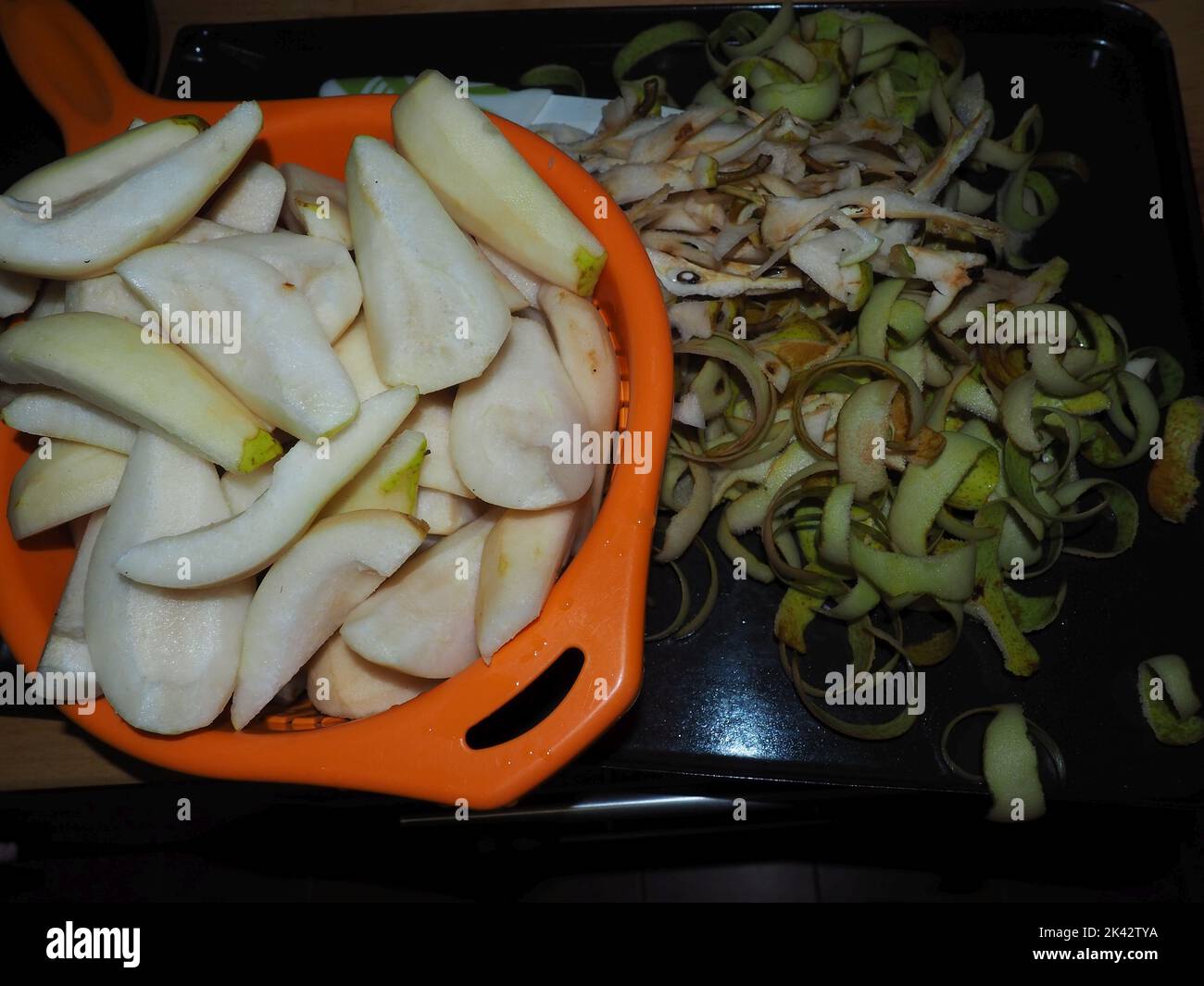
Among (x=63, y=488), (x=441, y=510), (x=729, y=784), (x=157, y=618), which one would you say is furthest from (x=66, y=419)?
(x=729, y=784)

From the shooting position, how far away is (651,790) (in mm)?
894

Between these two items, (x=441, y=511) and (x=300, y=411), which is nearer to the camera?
(x=300, y=411)

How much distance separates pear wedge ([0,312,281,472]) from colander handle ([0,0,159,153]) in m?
0.28

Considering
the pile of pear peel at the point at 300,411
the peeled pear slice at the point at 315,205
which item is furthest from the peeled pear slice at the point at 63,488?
the peeled pear slice at the point at 315,205

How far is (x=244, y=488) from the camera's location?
2.14 ft

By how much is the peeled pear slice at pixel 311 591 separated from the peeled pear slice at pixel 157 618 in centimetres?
2

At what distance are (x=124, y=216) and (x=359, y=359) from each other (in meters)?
0.17

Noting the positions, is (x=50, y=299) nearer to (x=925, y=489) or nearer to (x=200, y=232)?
(x=200, y=232)

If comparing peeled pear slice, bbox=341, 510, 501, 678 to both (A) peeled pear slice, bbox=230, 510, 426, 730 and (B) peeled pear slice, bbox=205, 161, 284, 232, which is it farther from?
(B) peeled pear slice, bbox=205, 161, 284, 232

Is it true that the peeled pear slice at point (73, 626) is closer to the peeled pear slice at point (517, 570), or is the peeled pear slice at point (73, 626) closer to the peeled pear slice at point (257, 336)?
the peeled pear slice at point (257, 336)

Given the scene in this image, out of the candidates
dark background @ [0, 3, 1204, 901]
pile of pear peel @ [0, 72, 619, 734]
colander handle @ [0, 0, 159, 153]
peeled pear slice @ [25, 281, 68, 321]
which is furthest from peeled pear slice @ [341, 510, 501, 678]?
colander handle @ [0, 0, 159, 153]

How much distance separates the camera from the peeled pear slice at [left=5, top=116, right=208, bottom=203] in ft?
2.26

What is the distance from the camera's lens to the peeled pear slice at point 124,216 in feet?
2.09
